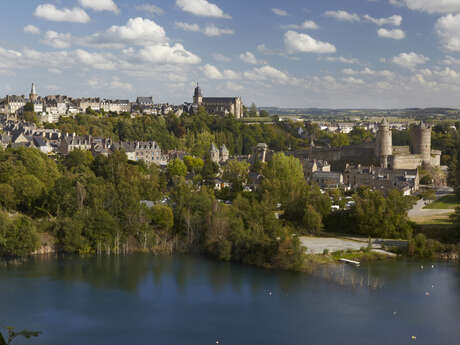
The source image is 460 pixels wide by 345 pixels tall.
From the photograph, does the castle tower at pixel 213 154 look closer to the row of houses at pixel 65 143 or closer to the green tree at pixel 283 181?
the row of houses at pixel 65 143

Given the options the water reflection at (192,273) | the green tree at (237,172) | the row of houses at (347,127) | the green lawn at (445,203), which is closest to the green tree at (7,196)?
the water reflection at (192,273)

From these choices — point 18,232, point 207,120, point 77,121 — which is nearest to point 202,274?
point 18,232

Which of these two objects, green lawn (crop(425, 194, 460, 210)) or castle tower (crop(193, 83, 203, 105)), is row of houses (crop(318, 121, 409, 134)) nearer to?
castle tower (crop(193, 83, 203, 105))

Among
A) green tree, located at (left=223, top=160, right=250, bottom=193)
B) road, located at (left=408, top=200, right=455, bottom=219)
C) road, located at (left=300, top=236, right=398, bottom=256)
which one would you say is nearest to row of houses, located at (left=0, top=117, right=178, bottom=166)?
green tree, located at (left=223, top=160, right=250, bottom=193)

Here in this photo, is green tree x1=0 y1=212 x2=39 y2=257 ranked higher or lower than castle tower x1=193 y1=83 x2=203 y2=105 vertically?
lower

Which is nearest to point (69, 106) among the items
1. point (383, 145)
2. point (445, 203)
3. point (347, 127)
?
point (383, 145)

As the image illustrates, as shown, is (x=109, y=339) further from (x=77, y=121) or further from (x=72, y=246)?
(x=77, y=121)
